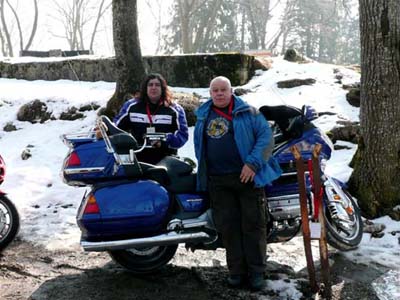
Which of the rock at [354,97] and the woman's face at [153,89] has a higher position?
the woman's face at [153,89]

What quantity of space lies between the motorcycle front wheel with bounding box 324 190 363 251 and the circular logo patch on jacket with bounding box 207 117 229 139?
1.38 metres

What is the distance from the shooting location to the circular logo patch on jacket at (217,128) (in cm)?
435

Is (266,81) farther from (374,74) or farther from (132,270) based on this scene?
(132,270)

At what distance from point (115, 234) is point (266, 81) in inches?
329

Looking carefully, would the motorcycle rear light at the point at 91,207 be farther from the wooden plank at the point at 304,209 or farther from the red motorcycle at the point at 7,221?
the wooden plank at the point at 304,209

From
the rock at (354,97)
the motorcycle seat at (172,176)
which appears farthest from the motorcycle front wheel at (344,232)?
the rock at (354,97)

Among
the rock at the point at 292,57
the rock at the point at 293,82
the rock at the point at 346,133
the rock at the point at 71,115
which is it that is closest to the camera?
the rock at the point at 346,133

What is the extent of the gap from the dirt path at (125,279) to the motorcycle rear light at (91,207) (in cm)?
64

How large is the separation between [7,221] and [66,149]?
4.23m

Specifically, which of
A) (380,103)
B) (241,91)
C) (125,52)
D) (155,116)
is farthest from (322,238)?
(241,91)

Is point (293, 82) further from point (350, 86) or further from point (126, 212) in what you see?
point (126, 212)

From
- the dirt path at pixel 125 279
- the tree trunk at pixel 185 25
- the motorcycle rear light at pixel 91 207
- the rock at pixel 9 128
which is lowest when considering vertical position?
the dirt path at pixel 125 279

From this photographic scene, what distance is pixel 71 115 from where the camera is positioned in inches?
430

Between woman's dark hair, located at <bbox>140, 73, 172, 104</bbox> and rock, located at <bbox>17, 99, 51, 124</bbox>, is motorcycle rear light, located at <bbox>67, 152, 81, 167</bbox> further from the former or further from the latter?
rock, located at <bbox>17, 99, 51, 124</bbox>
